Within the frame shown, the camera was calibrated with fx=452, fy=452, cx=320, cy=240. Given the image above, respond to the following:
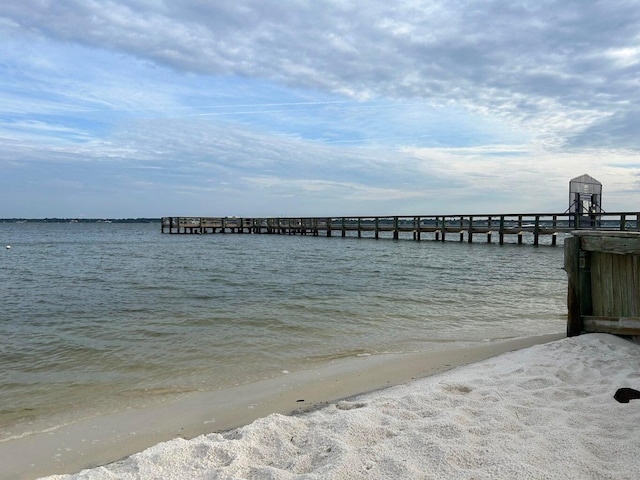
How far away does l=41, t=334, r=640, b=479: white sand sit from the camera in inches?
112

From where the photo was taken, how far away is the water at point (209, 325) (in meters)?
5.69

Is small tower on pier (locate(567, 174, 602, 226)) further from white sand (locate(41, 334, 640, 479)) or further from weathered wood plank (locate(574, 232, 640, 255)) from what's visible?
white sand (locate(41, 334, 640, 479))

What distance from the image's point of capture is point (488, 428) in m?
3.41

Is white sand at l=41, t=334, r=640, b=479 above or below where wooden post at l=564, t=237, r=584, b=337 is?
below

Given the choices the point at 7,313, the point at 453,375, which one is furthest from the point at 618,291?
the point at 7,313

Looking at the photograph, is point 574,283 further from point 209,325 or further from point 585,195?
point 585,195

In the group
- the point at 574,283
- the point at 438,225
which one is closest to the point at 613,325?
the point at 574,283

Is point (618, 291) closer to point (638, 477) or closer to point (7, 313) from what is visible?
point (638, 477)

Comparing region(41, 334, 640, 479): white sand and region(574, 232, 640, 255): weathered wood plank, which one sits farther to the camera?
region(574, 232, 640, 255): weathered wood plank

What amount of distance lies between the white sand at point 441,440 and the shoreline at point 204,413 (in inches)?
22.5

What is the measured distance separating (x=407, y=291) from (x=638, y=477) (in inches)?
432

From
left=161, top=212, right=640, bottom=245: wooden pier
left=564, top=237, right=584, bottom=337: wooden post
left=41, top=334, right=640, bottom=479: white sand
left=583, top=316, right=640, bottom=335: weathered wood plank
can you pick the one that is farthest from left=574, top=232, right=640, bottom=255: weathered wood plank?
left=161, top=212, right=640, bottom=245: wooden pier

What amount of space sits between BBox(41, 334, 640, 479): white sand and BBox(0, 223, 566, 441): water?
2.15 meters

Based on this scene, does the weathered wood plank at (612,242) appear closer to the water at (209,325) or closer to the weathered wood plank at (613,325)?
the weathered wood plank at (613,325)
